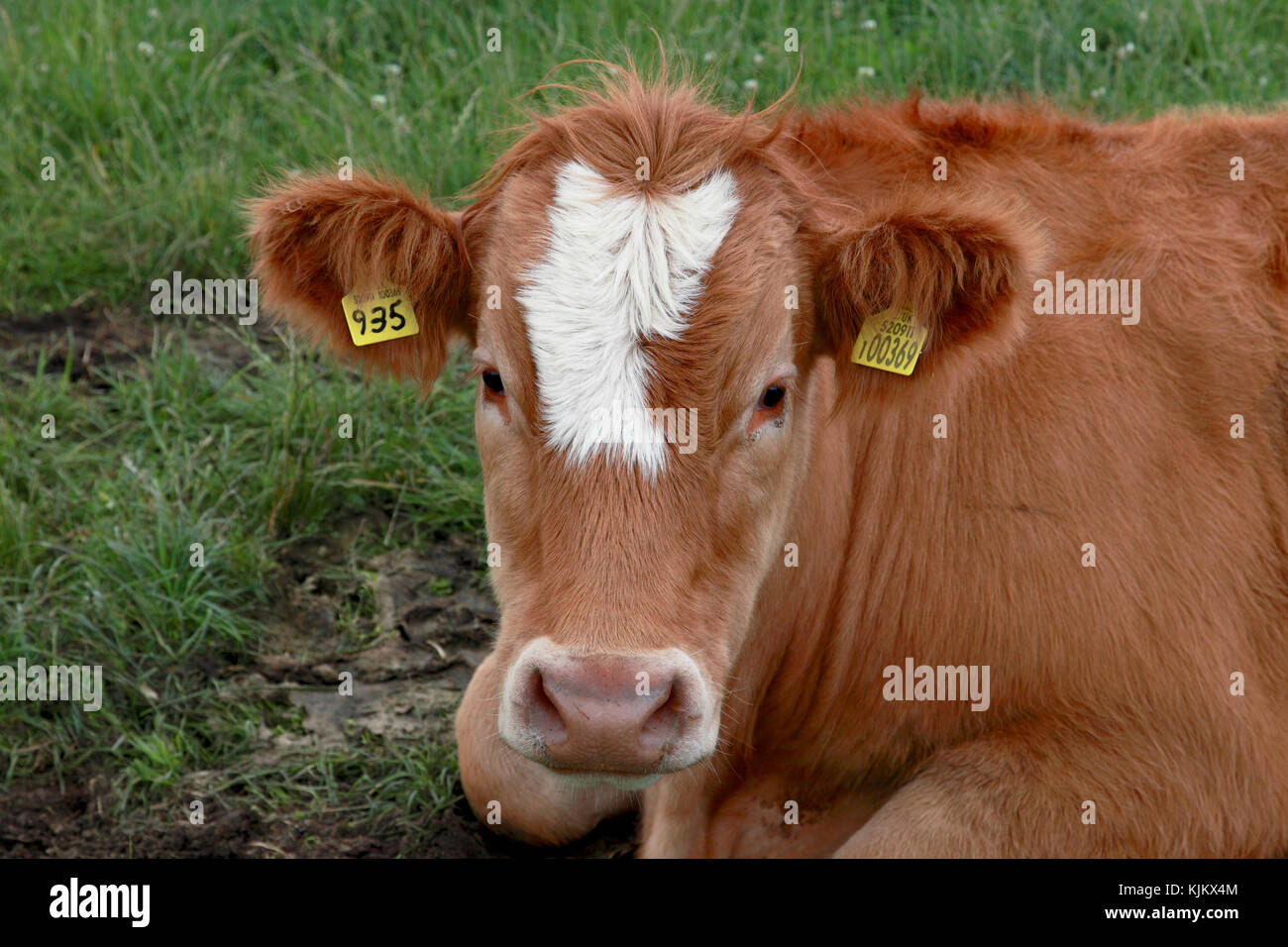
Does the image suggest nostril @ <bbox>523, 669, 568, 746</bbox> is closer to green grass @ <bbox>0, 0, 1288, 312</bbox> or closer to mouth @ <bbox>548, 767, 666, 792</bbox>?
mouth @ <bbox>548, 767, 666, 792</bbox>

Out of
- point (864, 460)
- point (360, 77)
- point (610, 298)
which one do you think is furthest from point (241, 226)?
point (610, 298)

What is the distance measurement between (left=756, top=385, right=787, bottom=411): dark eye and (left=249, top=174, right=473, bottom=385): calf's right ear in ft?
3.01

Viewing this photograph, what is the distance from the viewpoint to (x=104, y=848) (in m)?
4.74

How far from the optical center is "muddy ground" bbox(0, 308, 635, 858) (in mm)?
4812

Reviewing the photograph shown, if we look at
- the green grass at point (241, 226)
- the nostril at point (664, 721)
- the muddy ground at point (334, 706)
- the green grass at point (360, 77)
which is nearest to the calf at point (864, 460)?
the nostril at point (664, 721)

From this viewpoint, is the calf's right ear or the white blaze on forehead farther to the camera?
the calf's right ear

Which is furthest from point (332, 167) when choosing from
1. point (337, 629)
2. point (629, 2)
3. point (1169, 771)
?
point (1169, 771)

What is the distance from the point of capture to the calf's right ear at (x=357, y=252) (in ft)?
13.4

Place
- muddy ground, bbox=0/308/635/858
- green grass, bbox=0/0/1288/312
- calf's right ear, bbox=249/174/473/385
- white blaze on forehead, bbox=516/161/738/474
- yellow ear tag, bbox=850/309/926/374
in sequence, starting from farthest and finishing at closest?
1. green grass, bbox=0/0/1288/312
2. muddy ground, bbox=0/308/635/858
3. calf's right ear, bbox=249/174/473/385
4. yellow ear tag, bbox=850/309/926/374
5. white blaze on forehead, bbox=516/161/738/474

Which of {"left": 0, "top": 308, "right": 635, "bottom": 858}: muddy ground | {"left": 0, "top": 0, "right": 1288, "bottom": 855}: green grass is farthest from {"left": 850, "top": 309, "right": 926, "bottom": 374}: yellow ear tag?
{"left": 0, "top": 308, "right": 635, "bottom": 858}: muddy ground

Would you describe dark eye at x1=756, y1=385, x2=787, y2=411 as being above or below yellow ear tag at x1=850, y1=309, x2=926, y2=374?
below

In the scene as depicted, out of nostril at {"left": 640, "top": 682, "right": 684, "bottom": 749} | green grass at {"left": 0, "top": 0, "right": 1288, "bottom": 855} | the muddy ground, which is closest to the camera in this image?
nostril at {"left": 640, "top": 682, "right": 684, "bottom": 749}

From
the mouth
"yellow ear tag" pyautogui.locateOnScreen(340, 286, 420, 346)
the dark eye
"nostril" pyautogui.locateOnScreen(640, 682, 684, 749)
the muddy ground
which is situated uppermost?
"yellow ear tag" pyautogui.locateOnScreen(340, 286, 420, 346)

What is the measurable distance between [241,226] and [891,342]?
4074 millimetres
